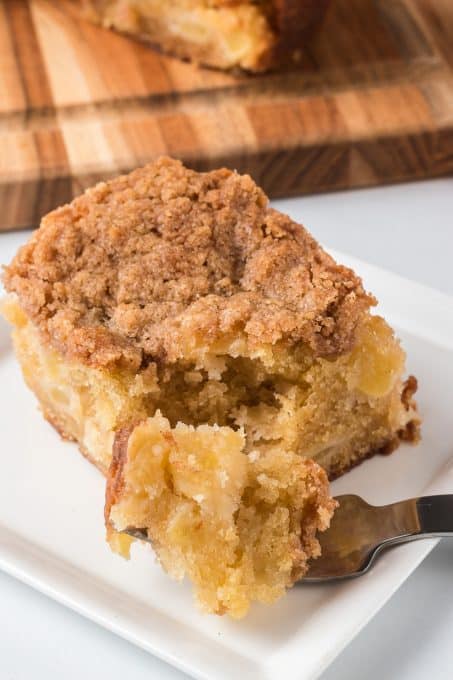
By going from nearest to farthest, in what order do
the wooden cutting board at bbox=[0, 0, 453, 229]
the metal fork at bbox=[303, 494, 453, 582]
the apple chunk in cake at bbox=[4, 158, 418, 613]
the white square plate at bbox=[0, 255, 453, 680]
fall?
1. the white square plate at bbox=[0, 255, 453, 680]
2. the metal fork at bbox=[303, 494, 453, 582]
3. the apple chunk in cake at bbox=[4, 158, 418, 613]
4. the wooden cutting board at bbox=[0, 0, 453, 229]

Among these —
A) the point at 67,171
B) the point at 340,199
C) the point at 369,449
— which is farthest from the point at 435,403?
the point at 67,171

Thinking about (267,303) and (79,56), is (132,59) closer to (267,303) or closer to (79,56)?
(79,56)

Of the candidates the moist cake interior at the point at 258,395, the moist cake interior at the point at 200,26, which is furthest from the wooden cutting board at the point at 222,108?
the moist cake interior at the point at 258,395

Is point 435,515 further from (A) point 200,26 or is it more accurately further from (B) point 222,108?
(A) point 200,26

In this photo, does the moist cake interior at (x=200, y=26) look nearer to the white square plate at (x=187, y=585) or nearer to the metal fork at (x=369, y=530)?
the white square plate at (x=187, y=585)

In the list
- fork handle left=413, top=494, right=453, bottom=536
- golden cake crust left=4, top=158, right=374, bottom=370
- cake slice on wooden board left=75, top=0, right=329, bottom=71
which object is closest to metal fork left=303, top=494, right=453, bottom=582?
fork handle left=413, top=494, right=453, bottom=536

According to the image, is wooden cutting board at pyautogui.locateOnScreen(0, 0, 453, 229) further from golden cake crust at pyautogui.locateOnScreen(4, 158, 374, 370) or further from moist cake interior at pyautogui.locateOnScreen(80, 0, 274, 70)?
golden cake crust at pyautogui.locateOnScreen(4, 158, 374, 370)

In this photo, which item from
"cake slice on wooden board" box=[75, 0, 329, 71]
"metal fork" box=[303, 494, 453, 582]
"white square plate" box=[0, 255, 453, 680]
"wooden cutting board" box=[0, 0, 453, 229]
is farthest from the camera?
"cake slice on wooden board" box=[75, 0, 329, 71]
